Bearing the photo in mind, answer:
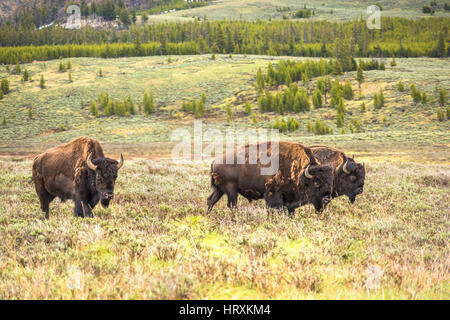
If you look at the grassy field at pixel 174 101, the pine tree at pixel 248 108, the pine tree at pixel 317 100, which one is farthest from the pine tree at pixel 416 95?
the pine tree at pixel 248 108

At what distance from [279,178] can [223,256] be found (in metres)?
3.83

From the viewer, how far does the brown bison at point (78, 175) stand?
24.4 ft

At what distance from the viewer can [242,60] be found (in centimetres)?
11200

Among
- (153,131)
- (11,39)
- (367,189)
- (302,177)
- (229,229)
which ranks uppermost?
(11,39)

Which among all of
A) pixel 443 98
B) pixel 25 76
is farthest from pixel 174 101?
pixel 443 98

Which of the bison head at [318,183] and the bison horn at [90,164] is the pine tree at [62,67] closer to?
the bison horn at [90,164]

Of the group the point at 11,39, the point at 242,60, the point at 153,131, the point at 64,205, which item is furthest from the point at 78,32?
the point at 64,205

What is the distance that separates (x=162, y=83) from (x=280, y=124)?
43.6 metres

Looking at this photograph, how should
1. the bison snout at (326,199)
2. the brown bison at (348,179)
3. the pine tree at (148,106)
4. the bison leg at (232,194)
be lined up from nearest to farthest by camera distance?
the bison snout at (326,199)
the bison leg at (232,194)
the brown bison at (348,179)
the pine tree at (148,106)

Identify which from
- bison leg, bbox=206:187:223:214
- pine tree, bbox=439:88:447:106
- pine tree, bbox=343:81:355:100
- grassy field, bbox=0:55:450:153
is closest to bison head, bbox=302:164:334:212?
bison leg, bbox=206:187:223:214

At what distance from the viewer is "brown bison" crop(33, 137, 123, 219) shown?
7439mm

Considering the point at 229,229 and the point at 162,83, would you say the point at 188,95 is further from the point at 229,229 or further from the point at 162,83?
the point at 229,229

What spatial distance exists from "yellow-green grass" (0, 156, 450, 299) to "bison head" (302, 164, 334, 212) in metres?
0.45

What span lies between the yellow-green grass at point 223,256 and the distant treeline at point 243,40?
11809 cm
